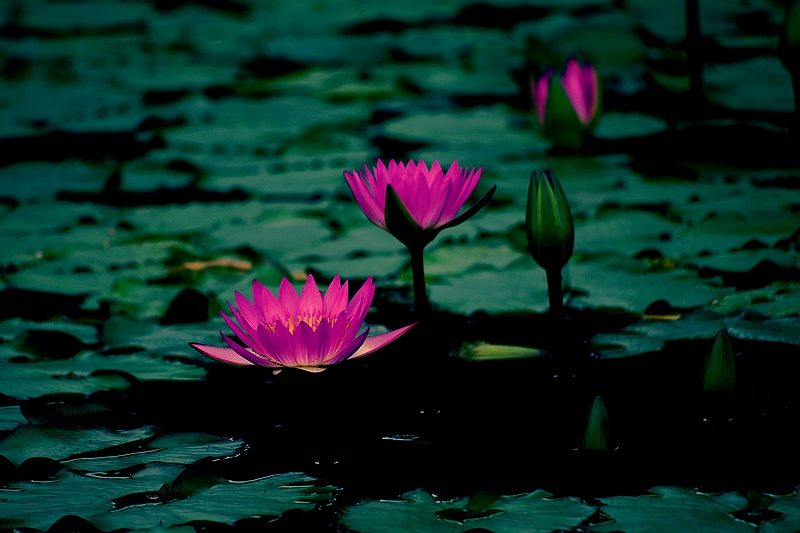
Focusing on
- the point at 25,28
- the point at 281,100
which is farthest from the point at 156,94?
the point at 25,28

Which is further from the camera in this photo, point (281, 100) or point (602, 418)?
Answer: point (281, 100)

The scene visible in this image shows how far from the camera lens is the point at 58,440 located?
3.79ft

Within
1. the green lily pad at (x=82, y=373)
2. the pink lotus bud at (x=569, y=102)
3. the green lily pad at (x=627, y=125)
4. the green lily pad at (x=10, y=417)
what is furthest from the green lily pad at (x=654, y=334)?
the green lily pad at (x=627, y=125)

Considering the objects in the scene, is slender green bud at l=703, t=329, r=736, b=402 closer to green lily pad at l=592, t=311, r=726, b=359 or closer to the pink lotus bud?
green lily pad at l=592, t=311, r=726, b=359

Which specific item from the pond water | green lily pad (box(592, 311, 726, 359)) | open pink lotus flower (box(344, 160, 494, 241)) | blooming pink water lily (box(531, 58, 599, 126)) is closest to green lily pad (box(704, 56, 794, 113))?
the pond water

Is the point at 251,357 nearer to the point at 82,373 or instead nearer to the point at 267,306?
the point at 267,306

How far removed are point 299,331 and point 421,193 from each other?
32 centimetres

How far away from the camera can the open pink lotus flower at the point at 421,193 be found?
4.14 ft

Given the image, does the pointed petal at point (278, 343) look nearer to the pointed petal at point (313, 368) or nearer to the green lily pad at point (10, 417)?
the pointed petal at point (313, 368)

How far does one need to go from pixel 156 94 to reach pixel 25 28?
57.0 inches

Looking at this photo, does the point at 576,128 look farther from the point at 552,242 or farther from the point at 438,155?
the point at 552,242

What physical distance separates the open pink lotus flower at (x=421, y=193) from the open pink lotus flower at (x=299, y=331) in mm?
169

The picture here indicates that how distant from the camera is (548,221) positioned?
1303 mm

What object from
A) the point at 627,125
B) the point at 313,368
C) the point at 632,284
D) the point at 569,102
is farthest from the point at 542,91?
the point at 313,368
